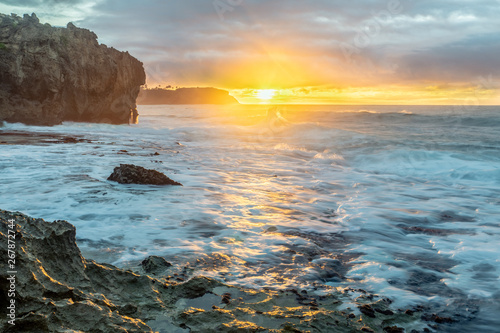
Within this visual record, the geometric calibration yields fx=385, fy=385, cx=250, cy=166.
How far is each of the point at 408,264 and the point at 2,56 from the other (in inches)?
919

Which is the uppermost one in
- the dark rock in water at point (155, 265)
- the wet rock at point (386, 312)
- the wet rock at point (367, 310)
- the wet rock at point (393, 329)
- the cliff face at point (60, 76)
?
the cliff face at point (60, 76)

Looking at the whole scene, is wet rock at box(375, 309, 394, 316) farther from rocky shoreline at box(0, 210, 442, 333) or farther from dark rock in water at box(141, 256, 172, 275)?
dark rock in water at box(141, 256, 172, 275)

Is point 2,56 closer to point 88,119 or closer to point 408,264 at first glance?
point 88,119

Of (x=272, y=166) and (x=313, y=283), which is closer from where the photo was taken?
(x=313, y=283)

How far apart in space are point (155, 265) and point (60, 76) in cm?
2336

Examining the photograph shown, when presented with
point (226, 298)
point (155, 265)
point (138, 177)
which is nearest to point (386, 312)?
point (226, 298)

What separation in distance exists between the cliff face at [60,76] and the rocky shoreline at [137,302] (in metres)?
21.8

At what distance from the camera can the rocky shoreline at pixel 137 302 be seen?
82.1 inches

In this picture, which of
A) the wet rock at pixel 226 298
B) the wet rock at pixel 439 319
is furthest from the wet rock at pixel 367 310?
the wet rock at pixel 226 298

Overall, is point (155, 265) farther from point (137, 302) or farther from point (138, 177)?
point (138, 177)

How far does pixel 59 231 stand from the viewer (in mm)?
2615

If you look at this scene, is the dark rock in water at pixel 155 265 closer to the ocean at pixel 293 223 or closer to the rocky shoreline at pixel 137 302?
the rocky shoreline at pixel 137 302

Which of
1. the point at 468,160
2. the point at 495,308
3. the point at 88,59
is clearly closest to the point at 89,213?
the point at 495,308

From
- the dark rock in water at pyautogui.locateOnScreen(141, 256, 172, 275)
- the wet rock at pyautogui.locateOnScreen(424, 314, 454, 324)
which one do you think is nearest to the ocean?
the wet rock at pyautogui.locateOnScreen(424, 314, 454, 324)
